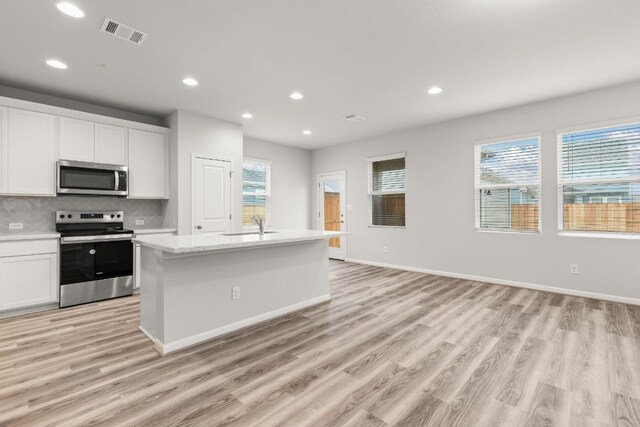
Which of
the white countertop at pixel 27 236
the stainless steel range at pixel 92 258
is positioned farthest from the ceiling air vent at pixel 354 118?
the white countertop at pixel 27 236

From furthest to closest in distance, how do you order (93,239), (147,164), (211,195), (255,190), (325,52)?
(255,190) → (211,195) → (147,164) → (93,239) → (325,52)

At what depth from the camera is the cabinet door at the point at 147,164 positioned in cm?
457

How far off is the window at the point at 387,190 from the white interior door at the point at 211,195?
3.00 meters

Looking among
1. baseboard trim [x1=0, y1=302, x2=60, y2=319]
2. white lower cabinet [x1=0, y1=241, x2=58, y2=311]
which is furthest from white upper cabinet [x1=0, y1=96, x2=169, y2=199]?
baseboard trim [x1=0, y1=302, x2=60, y2=319]

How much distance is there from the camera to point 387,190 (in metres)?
6.35

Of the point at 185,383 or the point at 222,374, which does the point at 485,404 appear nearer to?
the point at 222,374

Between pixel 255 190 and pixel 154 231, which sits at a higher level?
pixel 255 190

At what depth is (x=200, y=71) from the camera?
3.45m

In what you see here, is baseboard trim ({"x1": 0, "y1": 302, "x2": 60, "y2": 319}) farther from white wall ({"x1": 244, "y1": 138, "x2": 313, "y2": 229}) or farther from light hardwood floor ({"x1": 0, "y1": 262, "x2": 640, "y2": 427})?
white wall ({"x1": 244, "y1": 138, "x2": 313, "y2": 229})

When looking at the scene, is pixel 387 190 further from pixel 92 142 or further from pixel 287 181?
pixel 92 142

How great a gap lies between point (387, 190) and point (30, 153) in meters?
5.58

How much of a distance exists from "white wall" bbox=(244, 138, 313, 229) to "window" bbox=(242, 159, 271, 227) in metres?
0.11

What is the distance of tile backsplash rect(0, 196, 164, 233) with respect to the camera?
12.7 ft

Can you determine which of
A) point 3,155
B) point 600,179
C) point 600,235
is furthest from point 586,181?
point 3,155
